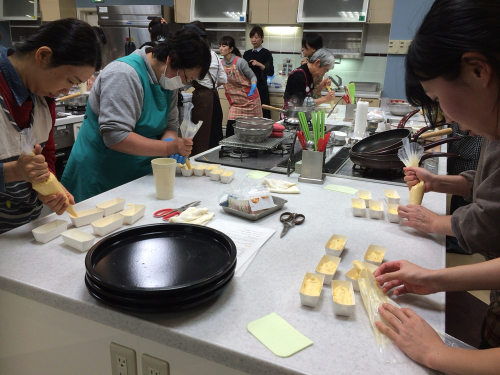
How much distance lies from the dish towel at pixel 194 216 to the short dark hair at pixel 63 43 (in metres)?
0.67

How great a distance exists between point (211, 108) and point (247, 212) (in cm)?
318

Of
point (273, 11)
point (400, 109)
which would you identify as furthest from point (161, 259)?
point (273, 11)

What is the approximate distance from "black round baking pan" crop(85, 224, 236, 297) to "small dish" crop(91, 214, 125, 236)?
0.15 m

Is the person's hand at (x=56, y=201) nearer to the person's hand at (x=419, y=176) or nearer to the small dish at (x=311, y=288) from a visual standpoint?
the small dish at (x=311, y=288)

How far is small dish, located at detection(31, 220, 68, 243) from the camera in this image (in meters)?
1.17

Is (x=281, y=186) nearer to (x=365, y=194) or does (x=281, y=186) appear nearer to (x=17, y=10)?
(x=365, y=194)

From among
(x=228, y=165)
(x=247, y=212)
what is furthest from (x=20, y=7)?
(x=247, y=212)

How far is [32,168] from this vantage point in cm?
113

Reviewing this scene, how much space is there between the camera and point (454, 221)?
3.81 ft

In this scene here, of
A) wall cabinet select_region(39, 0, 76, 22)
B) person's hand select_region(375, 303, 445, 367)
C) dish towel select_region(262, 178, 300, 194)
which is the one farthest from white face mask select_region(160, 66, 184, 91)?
wall cabinet select_region(39, 0, 76, 22)

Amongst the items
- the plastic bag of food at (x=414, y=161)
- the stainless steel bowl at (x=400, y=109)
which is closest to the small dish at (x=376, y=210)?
the plastic bag of food at (x=414, y=161)

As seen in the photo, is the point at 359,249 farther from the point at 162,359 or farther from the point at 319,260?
the point at 162,359

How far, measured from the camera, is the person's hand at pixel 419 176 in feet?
4.85

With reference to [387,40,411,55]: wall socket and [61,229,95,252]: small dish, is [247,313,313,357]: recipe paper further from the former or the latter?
[387,40,411,55]: wall socket
